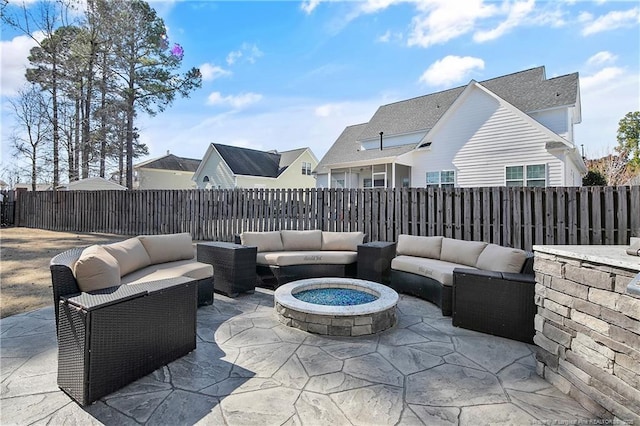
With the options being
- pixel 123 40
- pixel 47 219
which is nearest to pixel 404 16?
pixel 123 40

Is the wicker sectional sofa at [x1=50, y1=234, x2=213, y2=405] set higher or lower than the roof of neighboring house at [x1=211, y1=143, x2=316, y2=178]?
lower

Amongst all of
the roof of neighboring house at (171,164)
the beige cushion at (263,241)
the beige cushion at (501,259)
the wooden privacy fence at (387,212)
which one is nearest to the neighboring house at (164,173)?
the roof of neighboring house at (171,164)

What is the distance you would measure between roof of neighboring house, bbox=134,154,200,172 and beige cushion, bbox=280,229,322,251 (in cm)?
2601

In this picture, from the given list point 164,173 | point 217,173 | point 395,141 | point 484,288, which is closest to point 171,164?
point 164,173

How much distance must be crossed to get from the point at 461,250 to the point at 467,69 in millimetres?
12553

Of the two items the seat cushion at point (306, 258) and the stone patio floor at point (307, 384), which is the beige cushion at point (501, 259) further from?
the seat cushion at point (306, 258)

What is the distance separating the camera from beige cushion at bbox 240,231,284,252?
5.46 m

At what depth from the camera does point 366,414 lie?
2.05 metres

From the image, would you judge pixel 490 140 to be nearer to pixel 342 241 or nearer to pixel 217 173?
pixel 342 241

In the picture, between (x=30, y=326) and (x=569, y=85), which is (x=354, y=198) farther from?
(x=569, y=85)

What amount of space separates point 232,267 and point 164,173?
1076 inches

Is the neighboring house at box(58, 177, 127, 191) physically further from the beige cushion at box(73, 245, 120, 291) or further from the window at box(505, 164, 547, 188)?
the window at box(505, 164, 547, 188)

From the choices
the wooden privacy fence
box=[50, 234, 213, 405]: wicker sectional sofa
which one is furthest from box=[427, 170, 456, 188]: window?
box=[50, 234, 213, 405]: wicker sectional sofa

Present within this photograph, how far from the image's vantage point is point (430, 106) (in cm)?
1605
